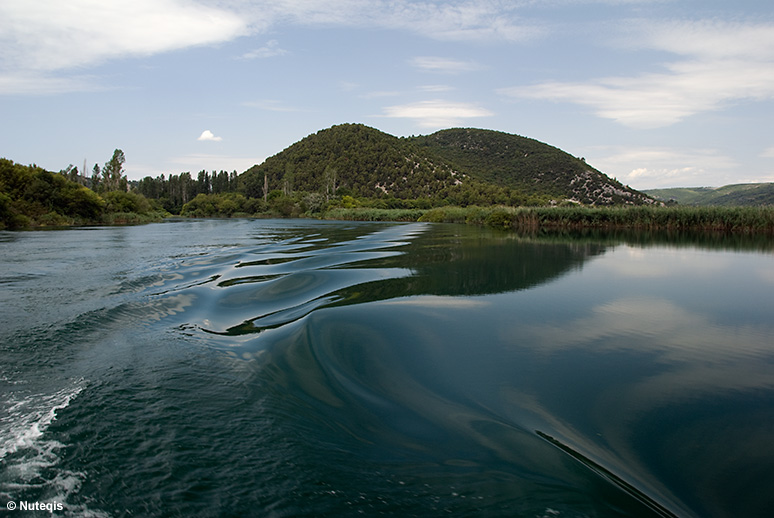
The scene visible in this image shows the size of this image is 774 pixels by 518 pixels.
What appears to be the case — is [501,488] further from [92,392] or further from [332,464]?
[92,392]

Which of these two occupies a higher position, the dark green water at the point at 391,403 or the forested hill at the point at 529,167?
the forested hill at the point at 529,167

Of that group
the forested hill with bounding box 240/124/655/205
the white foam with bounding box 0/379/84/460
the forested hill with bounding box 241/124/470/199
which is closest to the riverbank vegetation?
the white foam with bounding box 0/379/84/460

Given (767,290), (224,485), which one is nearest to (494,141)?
(767,290)

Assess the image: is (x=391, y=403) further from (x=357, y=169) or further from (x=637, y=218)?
(x=357, y=169)

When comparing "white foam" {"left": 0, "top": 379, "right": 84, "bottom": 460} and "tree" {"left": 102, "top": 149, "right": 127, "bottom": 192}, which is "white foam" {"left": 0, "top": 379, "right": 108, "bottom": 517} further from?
"tree" {"left": 102, "top": 149, "right": 127, "bottom": 192}

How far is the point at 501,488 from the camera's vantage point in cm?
241

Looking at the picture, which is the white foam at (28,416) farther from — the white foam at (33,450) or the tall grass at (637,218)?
the tall grass at (637,218)

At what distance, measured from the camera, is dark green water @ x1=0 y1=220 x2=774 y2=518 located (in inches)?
92.3

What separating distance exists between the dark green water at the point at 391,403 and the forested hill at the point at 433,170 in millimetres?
61886

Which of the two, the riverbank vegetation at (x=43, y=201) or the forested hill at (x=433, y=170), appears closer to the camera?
the riverbank vegetation at (x=43, y=201)

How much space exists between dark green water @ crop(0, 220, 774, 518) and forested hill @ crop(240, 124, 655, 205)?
6189cm

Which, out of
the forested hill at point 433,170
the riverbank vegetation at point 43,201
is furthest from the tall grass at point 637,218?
the forested hill at point 433,170

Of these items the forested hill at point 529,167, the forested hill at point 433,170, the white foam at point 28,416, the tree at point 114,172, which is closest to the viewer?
the white foam at point 28,416

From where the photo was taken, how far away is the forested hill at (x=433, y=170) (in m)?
80.1
